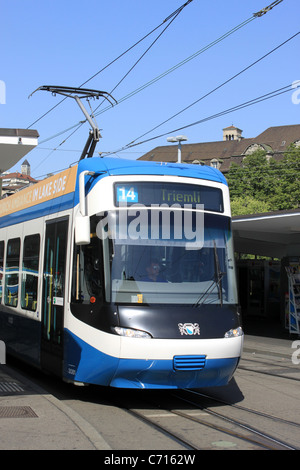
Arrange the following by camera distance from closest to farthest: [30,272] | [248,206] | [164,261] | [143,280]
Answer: [143,280] → [164,261] → [30,272] → [248,206]

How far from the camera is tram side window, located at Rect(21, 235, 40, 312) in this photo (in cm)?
1047

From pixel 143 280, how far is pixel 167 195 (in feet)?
4.11

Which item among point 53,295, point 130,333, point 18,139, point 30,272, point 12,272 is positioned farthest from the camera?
point 12,272

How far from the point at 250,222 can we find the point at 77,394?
383 inches

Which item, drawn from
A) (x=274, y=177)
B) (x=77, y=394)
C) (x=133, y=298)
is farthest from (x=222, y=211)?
(x=274, y=177)

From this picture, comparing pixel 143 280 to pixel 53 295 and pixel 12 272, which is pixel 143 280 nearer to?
pixel 53 295

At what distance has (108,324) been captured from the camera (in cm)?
781

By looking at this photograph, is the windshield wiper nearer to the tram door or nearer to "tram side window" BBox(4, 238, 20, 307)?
the tram door

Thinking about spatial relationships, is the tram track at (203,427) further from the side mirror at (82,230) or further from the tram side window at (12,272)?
the tram side window at (12,272)

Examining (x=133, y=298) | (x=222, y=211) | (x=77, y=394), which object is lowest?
(x=77, y=394)

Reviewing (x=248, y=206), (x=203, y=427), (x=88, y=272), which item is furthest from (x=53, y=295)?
(x=248, y=206)

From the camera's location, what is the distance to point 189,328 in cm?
792

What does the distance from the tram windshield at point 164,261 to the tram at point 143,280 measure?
0.01m
